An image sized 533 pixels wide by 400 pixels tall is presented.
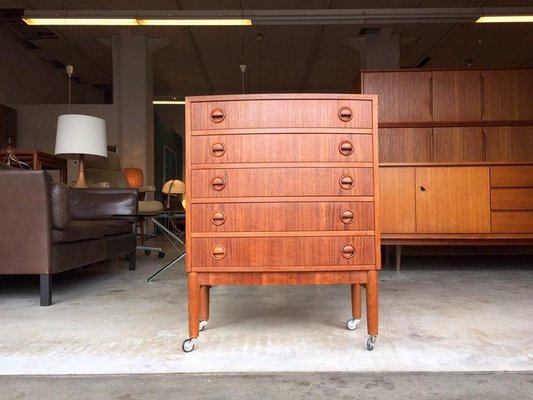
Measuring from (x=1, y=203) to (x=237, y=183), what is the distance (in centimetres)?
154

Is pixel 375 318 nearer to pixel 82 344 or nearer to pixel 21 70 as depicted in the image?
pixel 82 344

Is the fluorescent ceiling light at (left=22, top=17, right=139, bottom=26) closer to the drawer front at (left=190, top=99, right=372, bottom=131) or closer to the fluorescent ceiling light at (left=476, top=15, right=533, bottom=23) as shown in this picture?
the fluorescent ceiling light at (left=476, top=15, right=533, bottom=23)

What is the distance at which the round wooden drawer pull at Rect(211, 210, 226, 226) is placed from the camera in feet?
5.21

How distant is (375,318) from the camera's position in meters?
1.57

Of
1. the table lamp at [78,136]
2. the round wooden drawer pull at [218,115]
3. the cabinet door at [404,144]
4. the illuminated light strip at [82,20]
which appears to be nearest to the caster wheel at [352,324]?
the round wooden drawer pull at [218,115]

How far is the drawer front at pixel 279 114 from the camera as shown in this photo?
5.26 feet

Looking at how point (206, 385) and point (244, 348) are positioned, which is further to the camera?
point (244, 348)

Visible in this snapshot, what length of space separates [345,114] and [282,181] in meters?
0.32

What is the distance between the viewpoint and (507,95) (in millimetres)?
4195

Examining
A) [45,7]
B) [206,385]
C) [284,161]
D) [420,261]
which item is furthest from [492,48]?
[206,385]

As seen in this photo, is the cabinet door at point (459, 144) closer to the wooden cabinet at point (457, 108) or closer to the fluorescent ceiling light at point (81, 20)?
the wooden cabinet at point (457, 108)

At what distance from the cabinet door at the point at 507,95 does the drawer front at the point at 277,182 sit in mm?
3225

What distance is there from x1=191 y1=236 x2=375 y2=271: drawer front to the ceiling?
6437 mm

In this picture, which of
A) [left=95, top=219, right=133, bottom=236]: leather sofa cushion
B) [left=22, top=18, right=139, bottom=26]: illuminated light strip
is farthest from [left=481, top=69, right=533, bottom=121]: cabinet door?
[left=22, top=18, right=139, bottom=26]: illuminated light strip
